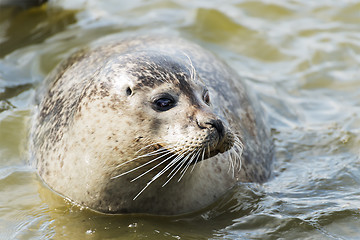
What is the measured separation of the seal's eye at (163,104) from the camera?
455cm

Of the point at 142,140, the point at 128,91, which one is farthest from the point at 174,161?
the point at 128,91

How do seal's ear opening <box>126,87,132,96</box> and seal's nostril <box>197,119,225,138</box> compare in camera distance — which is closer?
seal's nostril <box>197,119,225,138</box>

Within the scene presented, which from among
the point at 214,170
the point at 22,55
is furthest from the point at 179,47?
the point at 22,55

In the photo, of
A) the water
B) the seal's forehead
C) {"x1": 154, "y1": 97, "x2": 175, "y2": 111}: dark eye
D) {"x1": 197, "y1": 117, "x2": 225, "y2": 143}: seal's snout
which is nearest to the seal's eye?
{"x1": 154, "y1": 97, "x2": 175, "y2": 111}: dark eye

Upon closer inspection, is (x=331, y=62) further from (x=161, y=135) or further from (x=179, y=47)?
(x=161, y=135)

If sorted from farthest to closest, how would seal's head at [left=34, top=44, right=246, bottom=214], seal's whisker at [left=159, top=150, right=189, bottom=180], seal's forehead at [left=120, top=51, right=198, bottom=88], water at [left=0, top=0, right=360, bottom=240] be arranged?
water at [left=0, top=0, right=360, bottom=240] < seal's forehead at [left=120, top=51, right=198, bottom=88] < seal's head at [left=34, top=44, right=246, bottom=214] < seal's whisker at [left=159, top=150, right=189, bottom=180]

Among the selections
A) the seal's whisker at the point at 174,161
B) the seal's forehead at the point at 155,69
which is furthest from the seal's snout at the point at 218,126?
the seal's forehead at the point at 155,69

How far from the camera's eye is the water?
4.88m

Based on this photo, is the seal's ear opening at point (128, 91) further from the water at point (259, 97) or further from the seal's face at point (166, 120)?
the water at point (259, 97)

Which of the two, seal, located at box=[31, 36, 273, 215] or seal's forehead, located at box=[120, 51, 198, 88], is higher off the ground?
seal's forehead, located at box=[120, 51, 198, 88]

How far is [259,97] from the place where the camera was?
293 inches

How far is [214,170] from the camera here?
17.2ft

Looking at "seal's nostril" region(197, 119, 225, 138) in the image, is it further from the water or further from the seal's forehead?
the water

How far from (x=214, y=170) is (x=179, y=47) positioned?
153cm
